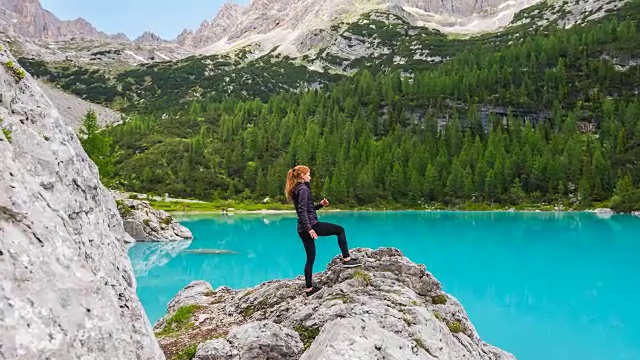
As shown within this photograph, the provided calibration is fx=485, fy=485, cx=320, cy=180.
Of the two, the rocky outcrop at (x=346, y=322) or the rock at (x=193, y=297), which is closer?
the rocky outcrop at (x=346, y=322)

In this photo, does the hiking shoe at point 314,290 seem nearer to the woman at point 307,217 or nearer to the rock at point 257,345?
the woman at point 307,217

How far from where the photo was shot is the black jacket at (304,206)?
1054 cm

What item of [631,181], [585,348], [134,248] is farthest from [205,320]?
[631,181]

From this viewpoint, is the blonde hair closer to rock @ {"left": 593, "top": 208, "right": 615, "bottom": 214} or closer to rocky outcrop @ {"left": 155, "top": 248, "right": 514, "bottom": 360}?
rocky outcrop @ {"left": 155, "top": 248, "right": 514, "bottom": 360}

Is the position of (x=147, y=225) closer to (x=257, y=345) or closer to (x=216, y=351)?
(x=216, y=351)

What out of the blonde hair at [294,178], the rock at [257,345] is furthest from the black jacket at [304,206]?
the rock at [257,345]

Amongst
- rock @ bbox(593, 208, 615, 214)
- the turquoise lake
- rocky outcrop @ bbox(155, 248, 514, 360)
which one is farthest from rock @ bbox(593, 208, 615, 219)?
rocky outcrop @ bbox(155, 248, 514, 360)

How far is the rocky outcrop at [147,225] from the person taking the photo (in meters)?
55.5

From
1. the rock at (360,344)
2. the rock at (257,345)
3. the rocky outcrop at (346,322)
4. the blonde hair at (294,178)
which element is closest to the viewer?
the rock at (360,344)

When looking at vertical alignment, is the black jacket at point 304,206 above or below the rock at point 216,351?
above

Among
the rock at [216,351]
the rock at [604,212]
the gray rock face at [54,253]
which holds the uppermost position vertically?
the gray rock face at [54,253]

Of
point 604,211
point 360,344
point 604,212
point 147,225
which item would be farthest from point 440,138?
point 360,344

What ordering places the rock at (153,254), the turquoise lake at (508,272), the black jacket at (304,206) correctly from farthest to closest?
the rock at (153,254) < the turquoise lake at (508,272) < the black jacket at (304,206)

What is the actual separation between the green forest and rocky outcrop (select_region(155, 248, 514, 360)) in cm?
7244
